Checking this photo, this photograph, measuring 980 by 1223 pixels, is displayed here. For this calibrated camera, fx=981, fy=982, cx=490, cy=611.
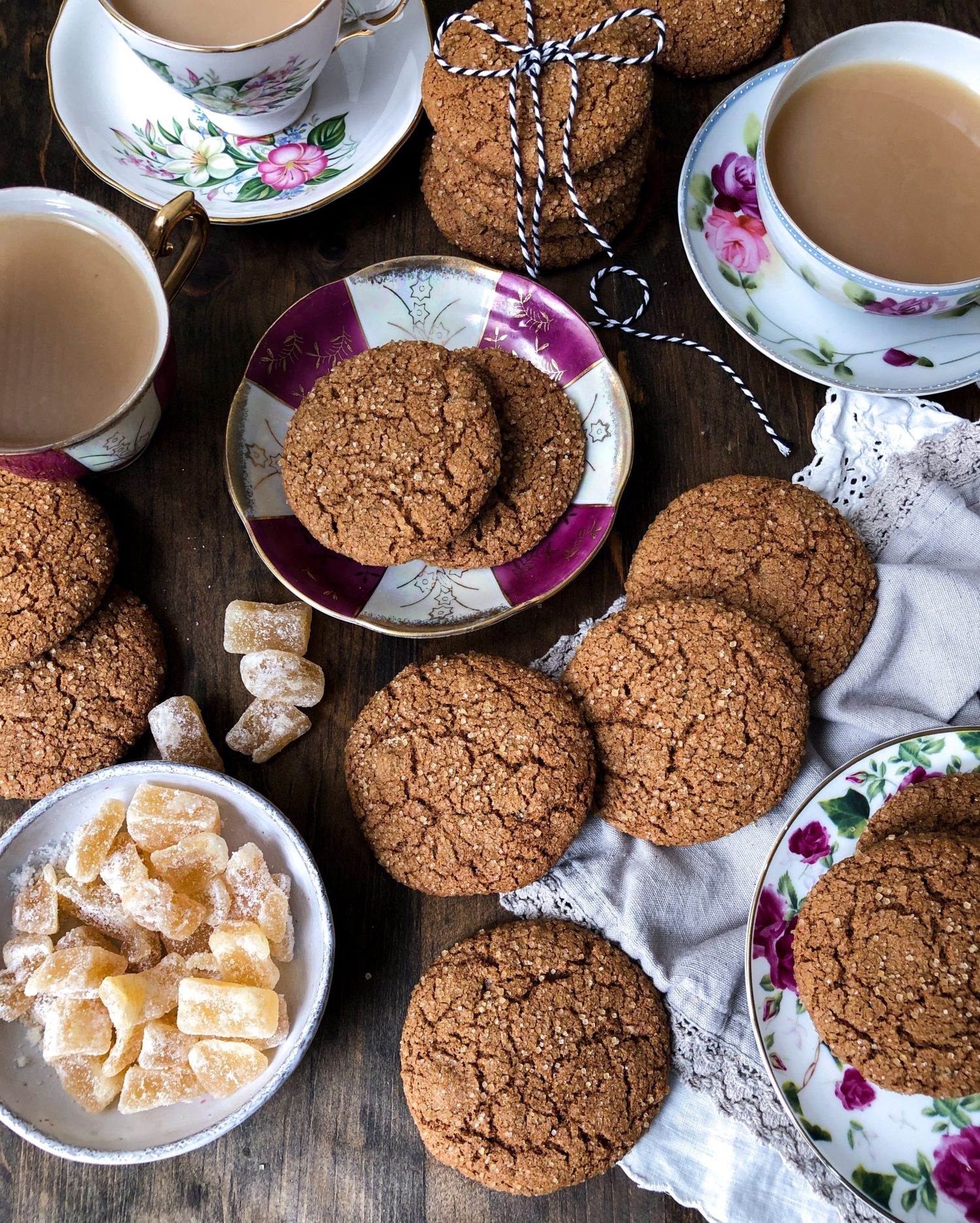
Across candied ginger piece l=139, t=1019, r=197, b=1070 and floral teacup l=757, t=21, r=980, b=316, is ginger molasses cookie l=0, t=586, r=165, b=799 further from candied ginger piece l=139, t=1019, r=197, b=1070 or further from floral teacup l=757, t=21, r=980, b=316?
floral teacup l=757, t=21, r=980, b=316

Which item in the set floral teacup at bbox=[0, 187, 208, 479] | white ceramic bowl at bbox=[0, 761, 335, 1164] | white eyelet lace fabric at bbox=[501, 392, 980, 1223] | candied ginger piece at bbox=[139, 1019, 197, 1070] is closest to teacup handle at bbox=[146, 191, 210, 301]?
floral teacup at bbox=[0, 187, 208, 479]

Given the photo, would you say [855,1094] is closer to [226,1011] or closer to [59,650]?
[226,1011]

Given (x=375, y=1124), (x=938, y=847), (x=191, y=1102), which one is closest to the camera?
(x=938, y=847)

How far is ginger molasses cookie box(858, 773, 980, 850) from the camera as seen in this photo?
1402 millimetres

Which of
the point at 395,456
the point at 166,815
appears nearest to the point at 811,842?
the point at 395,456

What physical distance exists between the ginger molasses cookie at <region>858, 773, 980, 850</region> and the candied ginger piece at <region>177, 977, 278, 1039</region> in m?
0.87

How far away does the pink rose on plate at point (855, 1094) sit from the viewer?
1.38m

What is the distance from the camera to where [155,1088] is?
1353mm

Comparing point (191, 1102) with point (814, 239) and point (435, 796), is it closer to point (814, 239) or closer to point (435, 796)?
point (435, 796)

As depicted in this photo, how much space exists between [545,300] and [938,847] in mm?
1014

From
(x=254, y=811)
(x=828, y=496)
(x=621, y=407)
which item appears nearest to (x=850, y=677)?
(x=828, y=496)

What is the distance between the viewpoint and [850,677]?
158cm

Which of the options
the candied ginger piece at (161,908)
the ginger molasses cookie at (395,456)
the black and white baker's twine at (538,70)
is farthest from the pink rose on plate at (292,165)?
the candied ginger piece at (161,908)

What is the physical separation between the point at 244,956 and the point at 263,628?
51cm
